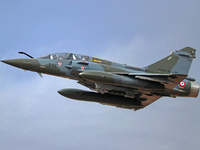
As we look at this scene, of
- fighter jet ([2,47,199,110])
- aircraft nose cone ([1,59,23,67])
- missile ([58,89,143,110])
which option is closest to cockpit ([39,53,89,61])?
fighter jet ([2,47,199,110])

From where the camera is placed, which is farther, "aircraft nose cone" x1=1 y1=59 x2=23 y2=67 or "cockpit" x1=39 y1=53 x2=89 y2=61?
"cockpit" x1=39 y1=53 x2=89 y2=61

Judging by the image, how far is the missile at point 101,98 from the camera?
82.9ft

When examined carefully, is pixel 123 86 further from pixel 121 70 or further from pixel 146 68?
pixel 146 68

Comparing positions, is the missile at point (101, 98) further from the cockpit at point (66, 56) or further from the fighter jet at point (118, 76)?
the cockpit at point (66, 56)

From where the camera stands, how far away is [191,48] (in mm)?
25266

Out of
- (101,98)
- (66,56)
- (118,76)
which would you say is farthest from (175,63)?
(66,56)

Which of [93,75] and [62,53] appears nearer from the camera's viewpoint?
[93,75]

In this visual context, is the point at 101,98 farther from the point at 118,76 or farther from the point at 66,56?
the point at 66,56

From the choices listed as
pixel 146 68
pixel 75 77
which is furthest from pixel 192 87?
pixel 75 77

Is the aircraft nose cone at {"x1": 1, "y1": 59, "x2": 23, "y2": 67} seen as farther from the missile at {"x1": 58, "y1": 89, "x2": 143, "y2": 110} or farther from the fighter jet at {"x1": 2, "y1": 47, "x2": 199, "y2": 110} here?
the missile at {"x1": 58, "y1": 89, "x2": 143, "y2": 110}

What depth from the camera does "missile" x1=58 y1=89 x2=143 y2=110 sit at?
25281 millimetres

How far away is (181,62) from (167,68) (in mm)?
1222

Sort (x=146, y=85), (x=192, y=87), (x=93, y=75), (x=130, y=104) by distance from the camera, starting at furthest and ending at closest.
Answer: (x=130, y=104), (x=192, y=87), (x=146, y=85), (x=93, y=75)

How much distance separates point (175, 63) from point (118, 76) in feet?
18.4
